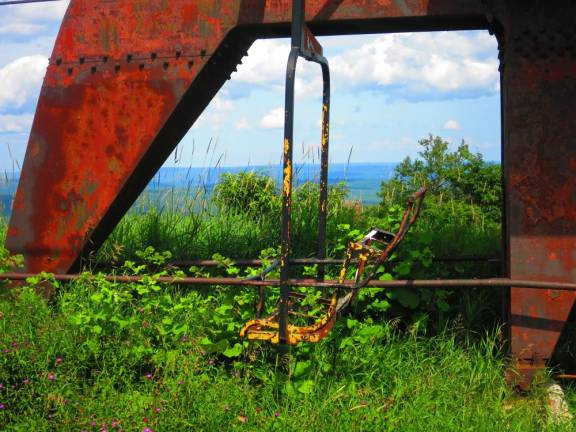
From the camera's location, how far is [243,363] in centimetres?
434

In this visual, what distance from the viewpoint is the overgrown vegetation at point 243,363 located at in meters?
3.81

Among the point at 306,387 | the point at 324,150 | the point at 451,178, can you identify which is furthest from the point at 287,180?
the point at 451,178

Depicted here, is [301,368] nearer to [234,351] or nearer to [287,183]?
[234,351]

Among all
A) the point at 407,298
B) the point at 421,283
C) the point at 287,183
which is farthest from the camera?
the point at 407,298

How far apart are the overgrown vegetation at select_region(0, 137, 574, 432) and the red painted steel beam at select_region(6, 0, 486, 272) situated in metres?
0.42

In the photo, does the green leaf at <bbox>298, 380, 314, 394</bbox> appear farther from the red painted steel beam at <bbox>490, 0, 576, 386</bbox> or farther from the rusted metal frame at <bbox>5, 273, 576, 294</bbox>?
the red painted steel beam at <bbox>490, 0, 576, 386</bbox>

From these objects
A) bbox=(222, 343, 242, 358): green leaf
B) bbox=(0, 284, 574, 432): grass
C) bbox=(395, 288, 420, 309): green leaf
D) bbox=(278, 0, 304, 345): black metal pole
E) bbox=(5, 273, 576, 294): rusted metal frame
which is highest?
bbox=(278, 0, 304, 345): black metal pole

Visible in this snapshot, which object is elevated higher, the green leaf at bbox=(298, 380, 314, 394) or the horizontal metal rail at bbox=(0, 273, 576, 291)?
the horizontal metal rail at bbox=(0, 273, 576, 291)

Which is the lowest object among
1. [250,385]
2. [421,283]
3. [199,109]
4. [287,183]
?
[250,385]

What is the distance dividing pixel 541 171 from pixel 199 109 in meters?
2.19

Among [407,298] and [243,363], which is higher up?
[407,298]

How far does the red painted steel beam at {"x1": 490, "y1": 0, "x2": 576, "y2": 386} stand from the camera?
167 inches

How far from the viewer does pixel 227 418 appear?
3.74 meters

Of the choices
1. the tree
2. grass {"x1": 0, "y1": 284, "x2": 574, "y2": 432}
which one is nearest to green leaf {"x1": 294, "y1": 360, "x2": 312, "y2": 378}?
grass {"x1": 0, "y1": 284, "x2": 574, "y2": 432}
